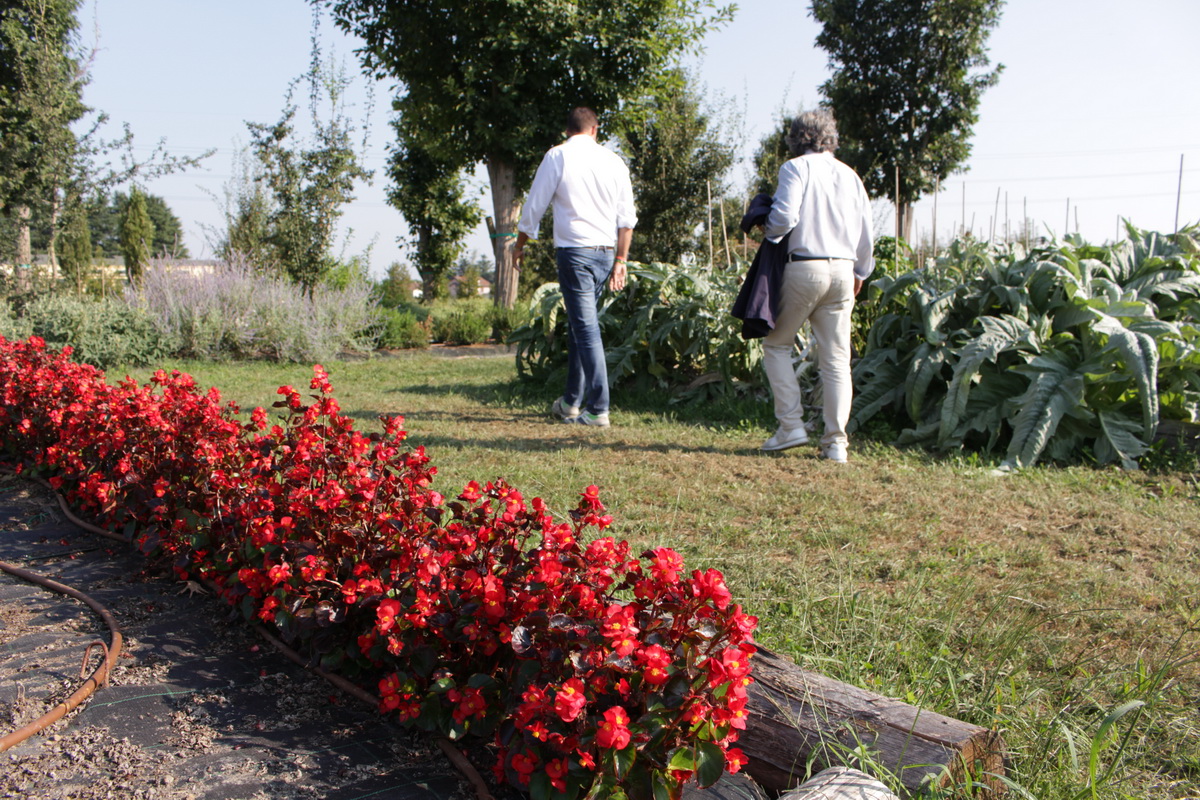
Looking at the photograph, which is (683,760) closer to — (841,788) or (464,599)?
(841,788)

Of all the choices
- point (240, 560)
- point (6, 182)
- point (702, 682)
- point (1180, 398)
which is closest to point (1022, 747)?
point (702, 682)

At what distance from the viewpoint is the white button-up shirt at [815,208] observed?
14.4ft

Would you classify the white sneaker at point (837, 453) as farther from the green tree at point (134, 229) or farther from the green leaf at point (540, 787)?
the green tree at point (134, 229)

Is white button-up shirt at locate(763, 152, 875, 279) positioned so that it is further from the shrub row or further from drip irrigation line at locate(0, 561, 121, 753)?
drip irrigation line at locate(0, 561, 121, 753)

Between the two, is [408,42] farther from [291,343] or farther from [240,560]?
[240,560]

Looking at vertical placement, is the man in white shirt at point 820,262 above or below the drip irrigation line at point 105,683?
above

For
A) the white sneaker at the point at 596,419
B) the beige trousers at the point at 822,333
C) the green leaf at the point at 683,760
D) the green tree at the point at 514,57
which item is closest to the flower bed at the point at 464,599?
the green leaf at the point at 683,760

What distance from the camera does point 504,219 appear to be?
52.1 ft

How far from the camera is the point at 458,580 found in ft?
6.15

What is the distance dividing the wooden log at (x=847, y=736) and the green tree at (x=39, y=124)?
12.4 metres

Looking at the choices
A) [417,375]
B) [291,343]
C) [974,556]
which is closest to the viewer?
[974,556]

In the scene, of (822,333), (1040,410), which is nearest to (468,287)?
(822,333)

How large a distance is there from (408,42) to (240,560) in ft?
45.2

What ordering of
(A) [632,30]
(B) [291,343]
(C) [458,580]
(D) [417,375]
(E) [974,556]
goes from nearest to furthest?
(C) [458,580]
(E) [974,556]
(D) [417,375]
(B) [291,343]
(A) [632,30]
